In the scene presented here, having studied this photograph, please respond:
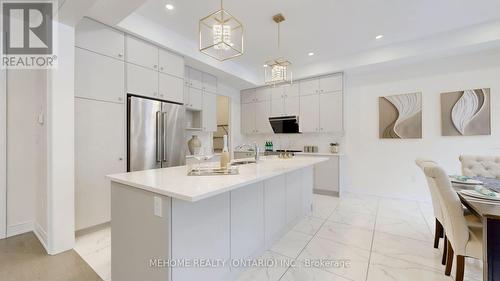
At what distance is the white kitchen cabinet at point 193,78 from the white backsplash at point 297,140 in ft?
7.29

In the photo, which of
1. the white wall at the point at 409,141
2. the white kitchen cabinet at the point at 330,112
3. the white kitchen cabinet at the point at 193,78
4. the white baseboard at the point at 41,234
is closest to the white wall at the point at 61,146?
the white baseboard at the point at 41,234

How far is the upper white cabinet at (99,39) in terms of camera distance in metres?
2.43

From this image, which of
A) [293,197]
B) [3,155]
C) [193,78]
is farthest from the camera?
[193,78]

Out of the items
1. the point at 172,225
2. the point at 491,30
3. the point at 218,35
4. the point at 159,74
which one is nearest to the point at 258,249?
the point at 172,225

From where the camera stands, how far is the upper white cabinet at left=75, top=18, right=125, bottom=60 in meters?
2.43

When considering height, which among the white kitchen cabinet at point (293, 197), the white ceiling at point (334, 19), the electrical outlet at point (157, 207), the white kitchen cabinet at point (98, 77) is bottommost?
the white kitchen cabinet at point (293, 197)

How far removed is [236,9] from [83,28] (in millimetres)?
1825

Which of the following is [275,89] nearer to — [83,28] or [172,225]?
[83,28]

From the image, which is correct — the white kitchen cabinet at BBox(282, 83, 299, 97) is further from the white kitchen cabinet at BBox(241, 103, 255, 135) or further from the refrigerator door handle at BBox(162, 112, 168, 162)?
the refrigerator door handle at BBox(162, 112, 168, 162)

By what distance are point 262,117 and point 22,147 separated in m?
4.30

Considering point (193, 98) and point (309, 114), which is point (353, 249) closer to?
point (309, 114)

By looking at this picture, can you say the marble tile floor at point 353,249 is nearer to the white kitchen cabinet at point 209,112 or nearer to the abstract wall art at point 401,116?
the abstract wall art at point 401,116

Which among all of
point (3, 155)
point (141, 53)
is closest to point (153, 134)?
point (141, 53)

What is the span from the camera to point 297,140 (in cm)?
527
